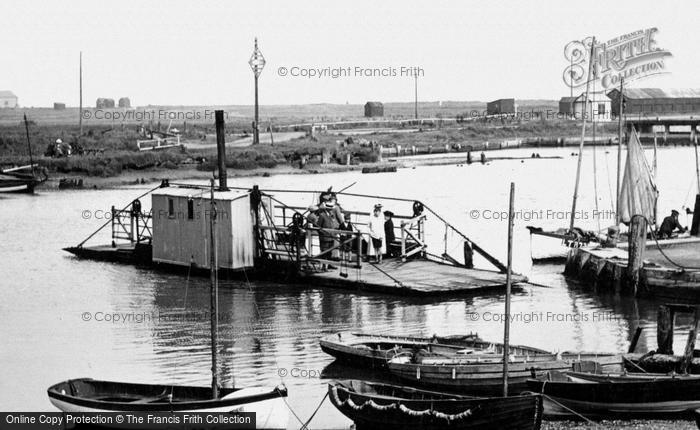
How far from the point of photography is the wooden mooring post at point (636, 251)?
35.1 m

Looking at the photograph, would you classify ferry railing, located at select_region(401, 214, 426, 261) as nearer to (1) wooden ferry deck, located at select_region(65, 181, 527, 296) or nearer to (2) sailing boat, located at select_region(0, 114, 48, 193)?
(1) wooden ferry deck, located at select_region(65, 181, 527, 296)

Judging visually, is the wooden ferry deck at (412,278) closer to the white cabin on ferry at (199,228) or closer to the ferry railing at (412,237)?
the ferry railing at (412,237)

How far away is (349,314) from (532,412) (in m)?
15.4

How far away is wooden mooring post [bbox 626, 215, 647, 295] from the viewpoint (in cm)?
3509

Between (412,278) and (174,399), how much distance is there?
16214 millimetres

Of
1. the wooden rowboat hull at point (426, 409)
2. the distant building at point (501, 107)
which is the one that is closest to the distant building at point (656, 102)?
the distant building at point (501, 107)

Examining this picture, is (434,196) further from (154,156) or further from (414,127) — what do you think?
(414,127)

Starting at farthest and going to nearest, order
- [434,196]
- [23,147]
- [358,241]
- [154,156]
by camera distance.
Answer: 1. [23,147]
2. [154,156]
3. [434,196]
4. [358,241]

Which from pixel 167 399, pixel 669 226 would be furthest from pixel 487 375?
pixel 669 226

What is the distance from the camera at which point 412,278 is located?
36938 millimetres

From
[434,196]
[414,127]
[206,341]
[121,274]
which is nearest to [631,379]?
[206,341]

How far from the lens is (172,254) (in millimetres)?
42000

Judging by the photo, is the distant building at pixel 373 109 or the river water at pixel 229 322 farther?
the distant building at pixel 373 109

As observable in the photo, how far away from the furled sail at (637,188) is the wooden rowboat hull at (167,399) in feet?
80.3
